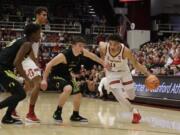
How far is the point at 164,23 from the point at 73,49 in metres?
24.4

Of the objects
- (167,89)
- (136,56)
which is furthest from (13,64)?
(136,56)

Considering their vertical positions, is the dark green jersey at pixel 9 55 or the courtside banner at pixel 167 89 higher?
the dark green jersey at pixel 9 55

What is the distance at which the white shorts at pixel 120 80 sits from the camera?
30.8ft

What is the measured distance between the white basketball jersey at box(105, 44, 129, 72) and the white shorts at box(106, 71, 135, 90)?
98 mm

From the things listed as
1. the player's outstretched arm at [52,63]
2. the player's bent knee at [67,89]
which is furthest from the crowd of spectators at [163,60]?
the player's outstretched arm at [52,63]

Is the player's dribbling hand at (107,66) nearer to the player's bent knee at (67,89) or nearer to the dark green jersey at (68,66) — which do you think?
the dark green jersey at (68,66)

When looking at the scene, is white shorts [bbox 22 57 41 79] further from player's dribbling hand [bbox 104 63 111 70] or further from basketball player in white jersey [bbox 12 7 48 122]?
player's dribbling hand [bbox 104 63 111 70]

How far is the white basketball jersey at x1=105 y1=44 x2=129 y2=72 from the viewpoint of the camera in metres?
9.24

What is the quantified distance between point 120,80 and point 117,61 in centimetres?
41

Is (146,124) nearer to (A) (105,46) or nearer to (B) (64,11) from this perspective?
(A) (105,46)

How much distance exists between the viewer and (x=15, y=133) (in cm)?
719

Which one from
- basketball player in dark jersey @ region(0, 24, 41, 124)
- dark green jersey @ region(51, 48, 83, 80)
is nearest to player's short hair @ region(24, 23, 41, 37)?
basketball player in dark jersey @ region(0, 24, 41, 124)

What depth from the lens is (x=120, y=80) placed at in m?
9.43

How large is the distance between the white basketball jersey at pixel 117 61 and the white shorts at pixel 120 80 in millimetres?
98
